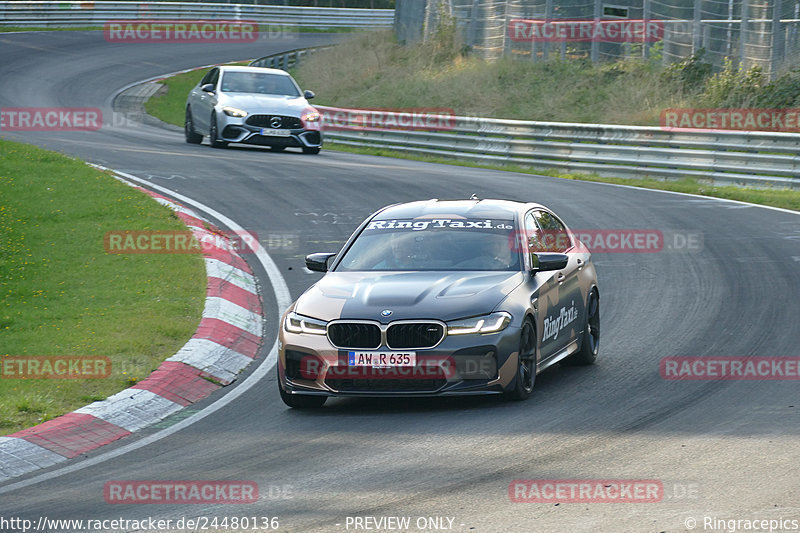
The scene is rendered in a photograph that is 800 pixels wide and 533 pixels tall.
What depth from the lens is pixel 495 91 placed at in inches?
1374

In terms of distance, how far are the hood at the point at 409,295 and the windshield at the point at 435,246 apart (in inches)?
8.2

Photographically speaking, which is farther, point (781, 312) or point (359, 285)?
point (781, 312)

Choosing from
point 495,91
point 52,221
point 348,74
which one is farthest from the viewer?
point 348,74

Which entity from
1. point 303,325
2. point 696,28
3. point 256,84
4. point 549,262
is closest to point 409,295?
point 303,325

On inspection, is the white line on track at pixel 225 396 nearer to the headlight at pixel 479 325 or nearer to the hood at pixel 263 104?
the headlight at pixel 479 325

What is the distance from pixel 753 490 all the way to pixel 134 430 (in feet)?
14.2

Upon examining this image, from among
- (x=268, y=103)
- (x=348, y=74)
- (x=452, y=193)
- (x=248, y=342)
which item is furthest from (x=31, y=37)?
(x=248, y=342)

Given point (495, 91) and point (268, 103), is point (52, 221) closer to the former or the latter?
point (268, 103)

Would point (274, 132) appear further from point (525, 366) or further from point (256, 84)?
point (525, 366)

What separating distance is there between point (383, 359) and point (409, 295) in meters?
0.56

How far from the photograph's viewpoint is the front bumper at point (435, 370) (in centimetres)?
848

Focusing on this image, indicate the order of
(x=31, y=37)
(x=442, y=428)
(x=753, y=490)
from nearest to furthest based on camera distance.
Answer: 1. (x=753, y=490)
2. (x=442, y=428)
3. (x=31, y=37)

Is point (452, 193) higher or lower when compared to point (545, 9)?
lower

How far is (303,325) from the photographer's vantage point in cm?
884
